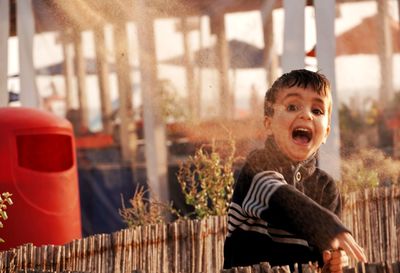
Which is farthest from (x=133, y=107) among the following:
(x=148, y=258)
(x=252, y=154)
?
(x=252, y=154)

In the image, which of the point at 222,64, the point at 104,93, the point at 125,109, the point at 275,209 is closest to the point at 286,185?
the point at 275,209

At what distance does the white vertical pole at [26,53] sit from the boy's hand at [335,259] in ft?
18.9

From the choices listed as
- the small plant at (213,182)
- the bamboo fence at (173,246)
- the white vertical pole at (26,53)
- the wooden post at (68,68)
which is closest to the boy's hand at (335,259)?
the bamboo fence at (173,246)

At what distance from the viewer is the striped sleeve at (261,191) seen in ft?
10.6

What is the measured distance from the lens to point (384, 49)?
835 centimetres

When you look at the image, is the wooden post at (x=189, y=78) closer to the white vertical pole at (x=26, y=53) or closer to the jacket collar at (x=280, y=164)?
the white vertical pole at (x=26, y=53)

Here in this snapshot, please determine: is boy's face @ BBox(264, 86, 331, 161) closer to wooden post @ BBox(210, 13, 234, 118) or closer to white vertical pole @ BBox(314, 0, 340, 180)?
wooden post @ BBox(210, 13, 234, 118)

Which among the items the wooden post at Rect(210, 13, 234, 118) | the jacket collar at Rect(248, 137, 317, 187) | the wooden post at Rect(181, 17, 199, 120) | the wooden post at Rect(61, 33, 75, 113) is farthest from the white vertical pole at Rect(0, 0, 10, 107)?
the jacket collar at Rect(248, 137, 317, 187)

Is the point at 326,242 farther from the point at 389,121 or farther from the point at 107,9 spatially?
the point at 389,121

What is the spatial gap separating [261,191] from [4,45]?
18.3 ft

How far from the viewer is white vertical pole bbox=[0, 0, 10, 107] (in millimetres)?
8508

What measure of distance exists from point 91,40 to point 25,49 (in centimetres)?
56

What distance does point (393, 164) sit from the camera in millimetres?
7668

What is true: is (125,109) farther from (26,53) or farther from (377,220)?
(377,220)
